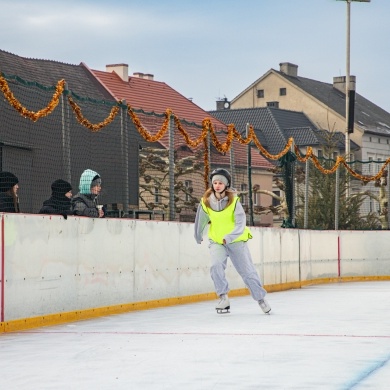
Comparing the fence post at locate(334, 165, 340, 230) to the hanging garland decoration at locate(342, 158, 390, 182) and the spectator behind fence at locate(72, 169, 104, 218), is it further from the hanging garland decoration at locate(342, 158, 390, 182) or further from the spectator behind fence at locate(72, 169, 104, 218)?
the spectator behind fence at locate(72, 169, 104, 218)

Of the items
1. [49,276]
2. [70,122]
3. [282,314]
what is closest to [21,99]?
[70,122]

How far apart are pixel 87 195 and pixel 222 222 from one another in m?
1.67

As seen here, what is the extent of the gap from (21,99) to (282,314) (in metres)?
4.01

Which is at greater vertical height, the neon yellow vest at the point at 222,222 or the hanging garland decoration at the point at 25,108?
the hanging garland decoration at the point at 25,108

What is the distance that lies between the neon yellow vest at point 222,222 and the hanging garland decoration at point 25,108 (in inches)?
84.0

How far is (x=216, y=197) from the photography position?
1413 centimetres

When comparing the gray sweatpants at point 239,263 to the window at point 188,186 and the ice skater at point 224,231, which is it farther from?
the window at point 188,186

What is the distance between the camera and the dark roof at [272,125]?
261ft

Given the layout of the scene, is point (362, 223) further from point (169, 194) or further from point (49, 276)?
point (49, 276)

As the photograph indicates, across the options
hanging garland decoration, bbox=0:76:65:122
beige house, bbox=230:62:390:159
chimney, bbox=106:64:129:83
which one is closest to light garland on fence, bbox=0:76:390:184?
hanging garland decoration, bbox=0:76:65:122

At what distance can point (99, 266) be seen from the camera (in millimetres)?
14430

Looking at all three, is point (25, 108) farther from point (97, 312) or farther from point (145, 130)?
point (145, 130)

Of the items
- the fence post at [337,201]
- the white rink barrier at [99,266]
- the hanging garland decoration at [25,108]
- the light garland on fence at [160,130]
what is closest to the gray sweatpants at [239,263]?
the white rink barrier at [99,266]

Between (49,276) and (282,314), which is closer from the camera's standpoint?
(49,276)
